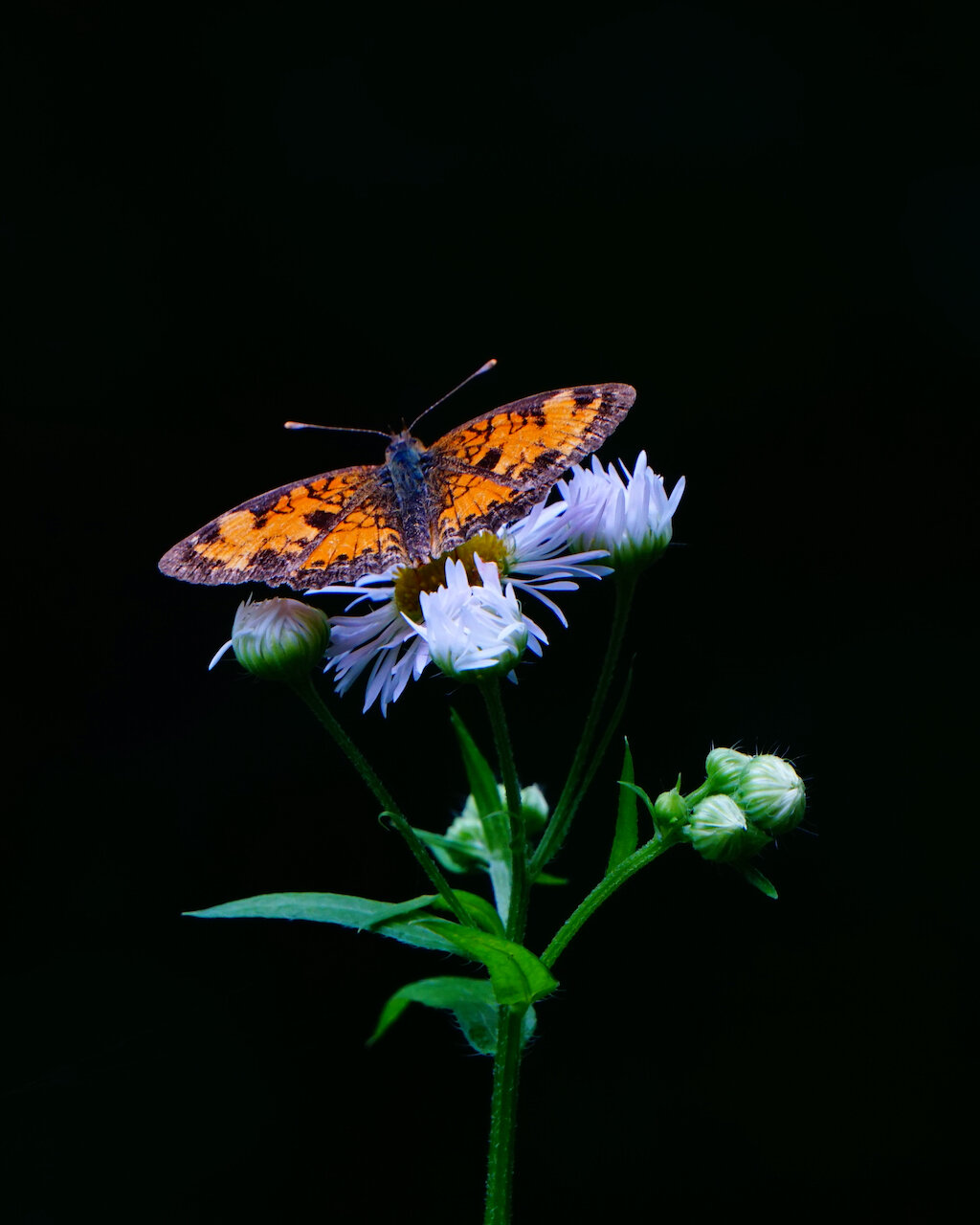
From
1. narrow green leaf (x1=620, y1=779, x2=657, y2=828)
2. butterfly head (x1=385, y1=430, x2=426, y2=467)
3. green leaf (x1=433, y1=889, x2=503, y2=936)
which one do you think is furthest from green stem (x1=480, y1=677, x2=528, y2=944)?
butterfly head (x1=385, y1=430, x2=426, y2=467)

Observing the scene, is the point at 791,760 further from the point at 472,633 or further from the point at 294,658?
the point at 294,658

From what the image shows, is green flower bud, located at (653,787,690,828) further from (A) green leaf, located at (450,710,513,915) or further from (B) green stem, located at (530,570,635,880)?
(A) green leaf, located at (450,710,513,915)

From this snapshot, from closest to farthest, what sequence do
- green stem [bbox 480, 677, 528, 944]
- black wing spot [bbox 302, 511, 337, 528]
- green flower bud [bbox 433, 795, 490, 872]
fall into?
green stem [bbox 480, 677, 528, 944] → black wing spot [bbox 302, 511, 337, 528] → green flower bud [bbox 433, 795, 490, 872]

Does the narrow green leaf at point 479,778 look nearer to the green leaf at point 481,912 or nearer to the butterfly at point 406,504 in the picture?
the green leaf at point 481,912

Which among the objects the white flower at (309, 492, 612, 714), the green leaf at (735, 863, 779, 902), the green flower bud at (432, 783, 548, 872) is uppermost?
the white flower at (309, 492, 612, 714)

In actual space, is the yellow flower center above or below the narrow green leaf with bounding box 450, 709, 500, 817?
above

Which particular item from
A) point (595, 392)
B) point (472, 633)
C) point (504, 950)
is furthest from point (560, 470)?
point (504, 950)
